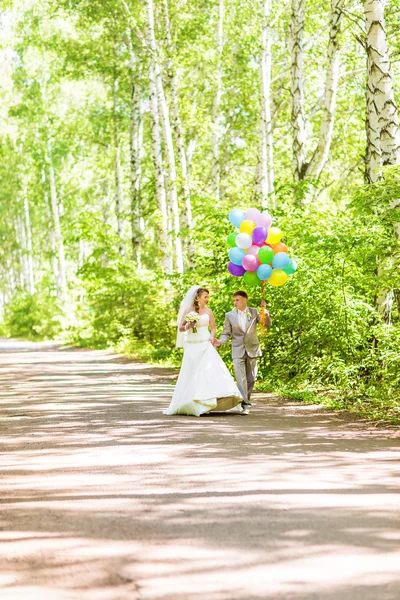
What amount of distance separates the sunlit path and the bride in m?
0.53

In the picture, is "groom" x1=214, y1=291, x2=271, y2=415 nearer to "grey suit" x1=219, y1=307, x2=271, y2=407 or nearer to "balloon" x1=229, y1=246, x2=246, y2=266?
"grey suit" x1=219, y1=307, x2=271, y2=407

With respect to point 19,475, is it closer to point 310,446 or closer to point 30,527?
point 30,527

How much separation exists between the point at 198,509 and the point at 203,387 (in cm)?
679

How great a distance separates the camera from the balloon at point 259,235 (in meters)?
15.4

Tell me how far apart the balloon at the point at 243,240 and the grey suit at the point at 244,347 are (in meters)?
1.38

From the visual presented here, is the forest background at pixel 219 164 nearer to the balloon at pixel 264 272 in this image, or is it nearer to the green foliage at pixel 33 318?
Answer: the green foliage at pixel 33 318

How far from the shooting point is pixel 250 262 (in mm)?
15273

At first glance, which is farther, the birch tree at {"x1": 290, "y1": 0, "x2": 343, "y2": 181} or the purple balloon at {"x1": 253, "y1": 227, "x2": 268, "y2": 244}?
the birch tree at {"x1": 290, "y1": 0, "x2": 343, "y2": 181}

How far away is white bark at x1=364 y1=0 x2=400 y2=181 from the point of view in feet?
46.0

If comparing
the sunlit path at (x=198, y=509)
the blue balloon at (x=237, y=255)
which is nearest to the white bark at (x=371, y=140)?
the blue balloon at (x=237, y=255)

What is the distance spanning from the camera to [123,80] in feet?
132

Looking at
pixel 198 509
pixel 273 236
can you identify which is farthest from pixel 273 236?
pixel 198 509

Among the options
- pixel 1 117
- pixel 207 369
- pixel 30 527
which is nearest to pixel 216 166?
pixel 1 117

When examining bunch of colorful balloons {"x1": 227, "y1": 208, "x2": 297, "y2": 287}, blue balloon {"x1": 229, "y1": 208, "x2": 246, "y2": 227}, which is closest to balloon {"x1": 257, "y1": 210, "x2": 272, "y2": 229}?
bunch of colorful balloons {"x1": 227, "y1": 208, "x2": 297, "y2": 287}
